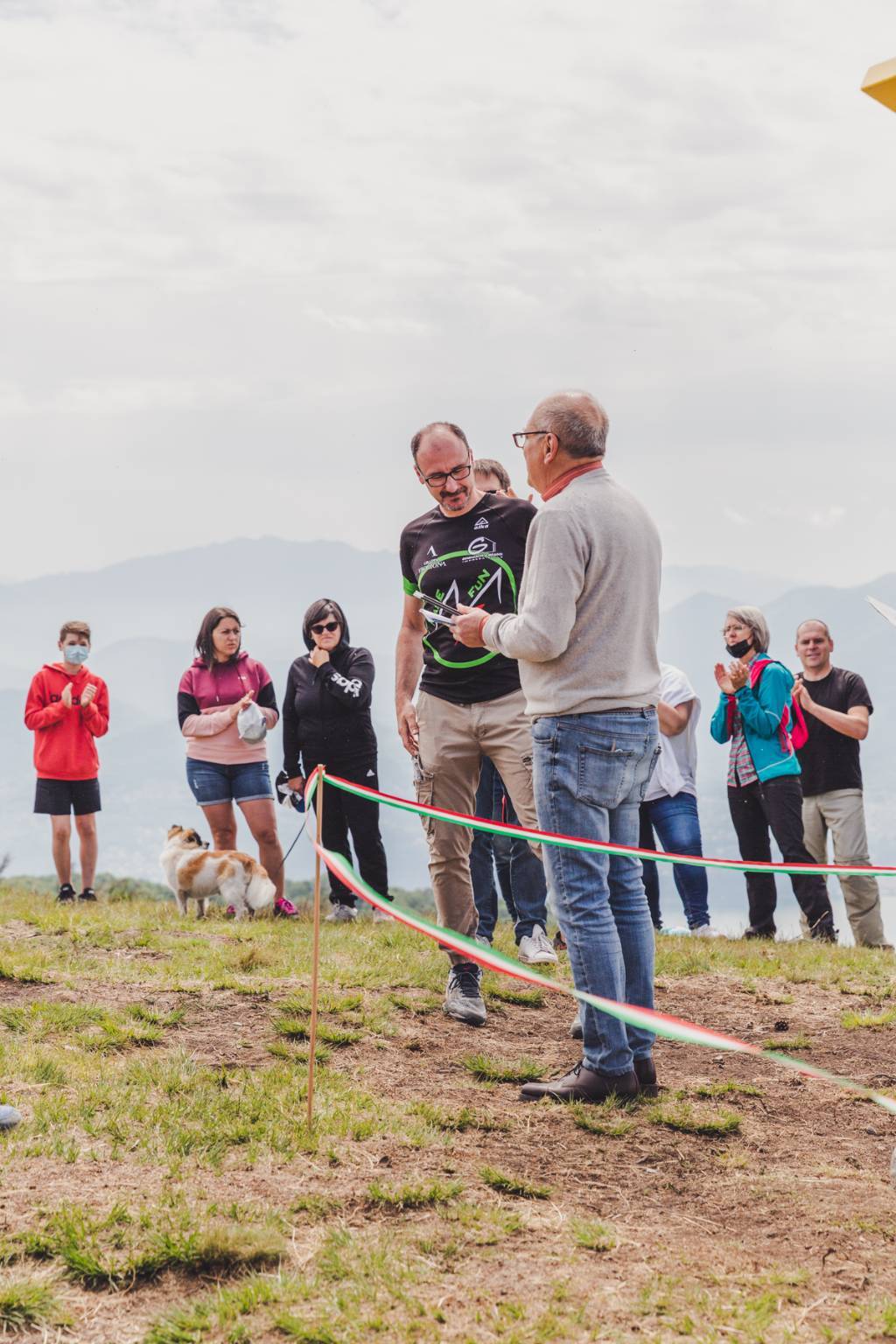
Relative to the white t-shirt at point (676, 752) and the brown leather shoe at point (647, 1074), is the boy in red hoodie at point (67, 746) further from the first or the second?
the brown leather shoe at point (647, 1074)

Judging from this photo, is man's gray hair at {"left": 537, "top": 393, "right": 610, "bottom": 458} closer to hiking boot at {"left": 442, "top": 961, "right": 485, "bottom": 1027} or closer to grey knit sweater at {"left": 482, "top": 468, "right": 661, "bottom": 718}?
grey knit sweater at {"left": 482, "top": 468, "right": 661, "bottom": 718}

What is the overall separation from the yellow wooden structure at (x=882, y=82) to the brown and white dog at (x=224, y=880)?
648 cm

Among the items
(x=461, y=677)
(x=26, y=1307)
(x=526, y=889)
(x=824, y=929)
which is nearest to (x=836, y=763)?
(x=824, y=929)

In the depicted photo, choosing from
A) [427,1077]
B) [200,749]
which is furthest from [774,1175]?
[200,749]

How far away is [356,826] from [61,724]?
2.66 metres

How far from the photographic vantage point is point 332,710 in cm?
886

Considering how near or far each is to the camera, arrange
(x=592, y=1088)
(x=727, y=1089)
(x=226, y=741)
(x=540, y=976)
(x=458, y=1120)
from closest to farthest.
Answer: (x=540, y=976), (x=458, y=1120), (x=592, y=1088), (x=727, y=1089), (x=226, y=741)

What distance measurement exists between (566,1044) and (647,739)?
1600mm

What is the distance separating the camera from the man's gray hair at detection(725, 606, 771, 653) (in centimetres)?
897

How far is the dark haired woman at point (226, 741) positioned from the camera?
29.8 feet

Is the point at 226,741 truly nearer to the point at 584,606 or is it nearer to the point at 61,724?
the point at 61,724

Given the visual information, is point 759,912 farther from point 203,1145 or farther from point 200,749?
point 203,1145

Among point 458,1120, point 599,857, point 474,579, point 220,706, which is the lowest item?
point 458,1120

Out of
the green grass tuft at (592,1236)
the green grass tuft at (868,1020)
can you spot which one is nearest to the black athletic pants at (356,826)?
the green grass tuft at (868,1020)
